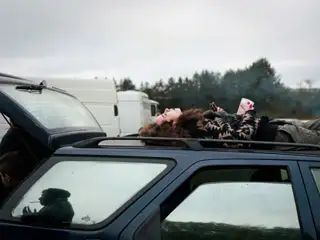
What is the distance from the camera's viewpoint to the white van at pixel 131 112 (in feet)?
52.3

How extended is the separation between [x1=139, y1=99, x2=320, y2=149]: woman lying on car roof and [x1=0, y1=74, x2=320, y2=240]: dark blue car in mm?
517

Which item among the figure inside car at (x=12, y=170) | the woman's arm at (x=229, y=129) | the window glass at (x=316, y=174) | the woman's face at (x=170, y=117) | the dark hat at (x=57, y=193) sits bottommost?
the figure inside car at (x=12, y=170)

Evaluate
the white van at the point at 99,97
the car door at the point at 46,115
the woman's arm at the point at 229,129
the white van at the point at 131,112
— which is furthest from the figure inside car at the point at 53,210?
the white van at the point at 131,112

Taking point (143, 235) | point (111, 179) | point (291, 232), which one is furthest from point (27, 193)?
point (291, 232)

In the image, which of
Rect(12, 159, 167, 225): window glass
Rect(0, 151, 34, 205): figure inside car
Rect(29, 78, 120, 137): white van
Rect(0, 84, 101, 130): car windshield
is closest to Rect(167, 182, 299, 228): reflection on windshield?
Rect(12, 159, 167, 225): window glass

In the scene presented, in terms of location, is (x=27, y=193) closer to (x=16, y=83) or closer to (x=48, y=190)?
(x=48, y=190)

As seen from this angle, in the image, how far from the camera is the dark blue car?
7.88ft

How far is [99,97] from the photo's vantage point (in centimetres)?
1398

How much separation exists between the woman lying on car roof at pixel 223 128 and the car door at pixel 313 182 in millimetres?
781

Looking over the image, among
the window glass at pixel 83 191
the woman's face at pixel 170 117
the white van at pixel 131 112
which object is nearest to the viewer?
the window glass at pixel 83 191

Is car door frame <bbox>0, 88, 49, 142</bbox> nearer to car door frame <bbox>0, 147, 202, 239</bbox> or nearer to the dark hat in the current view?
car door frame <bbox>0, 147, 202, 239</bbox>

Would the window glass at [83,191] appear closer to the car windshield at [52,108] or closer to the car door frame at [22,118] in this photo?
the car door frame at [22,118]

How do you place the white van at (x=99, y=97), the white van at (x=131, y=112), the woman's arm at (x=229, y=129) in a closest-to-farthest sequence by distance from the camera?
the woman's arm at (x=229, y=129)
the white van at (x=99, y=97)
the white van at (x=131, y=112)

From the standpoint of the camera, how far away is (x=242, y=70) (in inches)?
691
